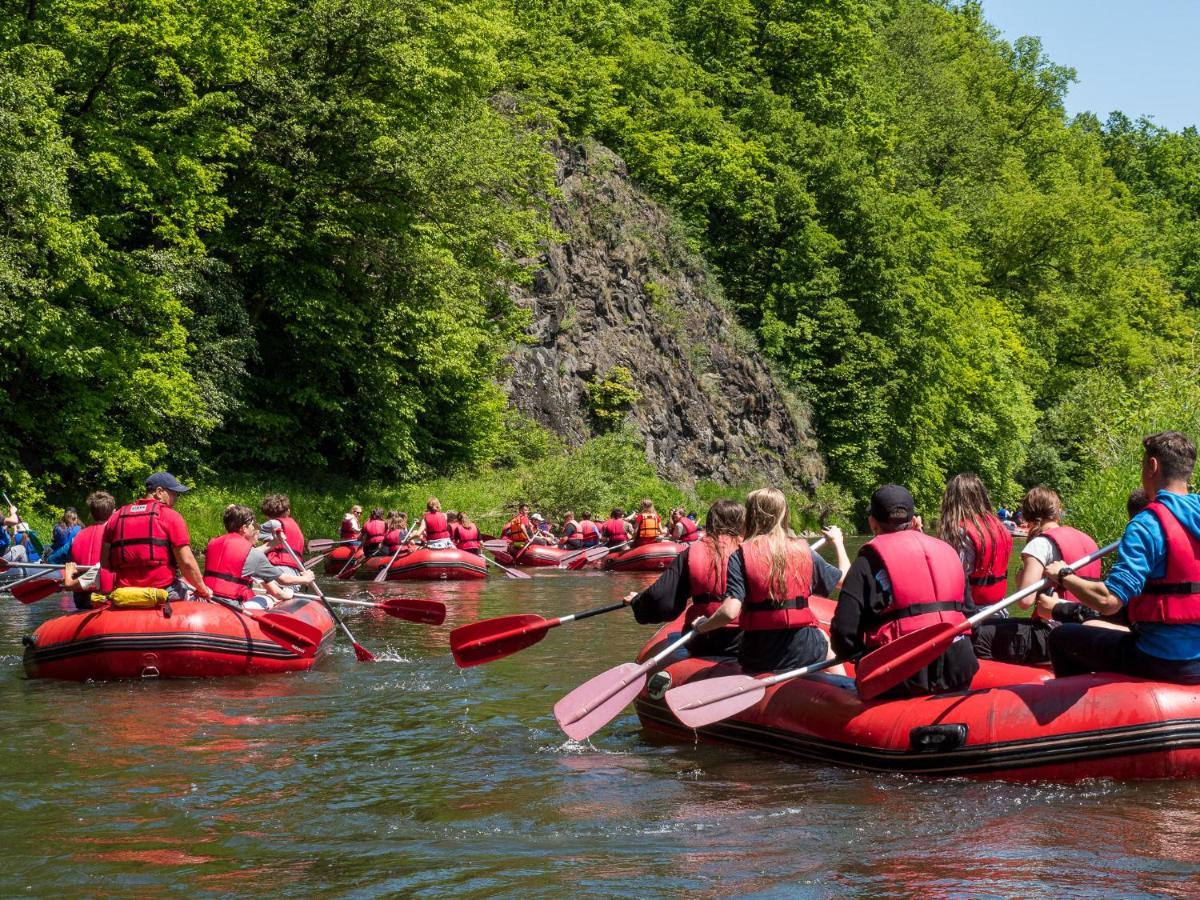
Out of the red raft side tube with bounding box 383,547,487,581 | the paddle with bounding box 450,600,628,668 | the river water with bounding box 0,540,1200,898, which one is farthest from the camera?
the red raft side tube with bounding box 383,547,487,581

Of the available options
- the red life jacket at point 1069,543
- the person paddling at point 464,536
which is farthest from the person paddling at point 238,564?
the person paddling at point 464,536

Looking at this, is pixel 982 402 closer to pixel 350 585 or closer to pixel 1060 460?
pixel 1060 460

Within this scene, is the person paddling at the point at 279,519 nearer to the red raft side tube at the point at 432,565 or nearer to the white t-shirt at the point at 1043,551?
the white t-shirt at the point at 1043,551

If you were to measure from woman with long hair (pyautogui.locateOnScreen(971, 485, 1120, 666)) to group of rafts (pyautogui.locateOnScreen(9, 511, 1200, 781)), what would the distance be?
0.48 metres

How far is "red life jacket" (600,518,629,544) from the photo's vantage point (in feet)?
84.6

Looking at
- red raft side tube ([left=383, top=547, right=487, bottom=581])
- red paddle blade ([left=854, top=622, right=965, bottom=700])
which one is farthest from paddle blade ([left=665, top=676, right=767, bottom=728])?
red raft side tube ([left=383, top=547, right=487, bottom=581])

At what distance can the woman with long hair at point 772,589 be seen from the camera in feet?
26.3

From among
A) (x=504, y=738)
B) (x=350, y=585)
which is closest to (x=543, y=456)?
(x=350, y=585)

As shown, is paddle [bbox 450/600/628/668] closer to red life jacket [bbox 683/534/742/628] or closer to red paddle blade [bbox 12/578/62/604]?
red life jacket [bbox 683/534/742/628]

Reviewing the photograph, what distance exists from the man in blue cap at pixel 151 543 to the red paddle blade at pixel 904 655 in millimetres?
5493

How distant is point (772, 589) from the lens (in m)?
8.04

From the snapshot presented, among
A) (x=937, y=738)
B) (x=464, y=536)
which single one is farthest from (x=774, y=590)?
(x=464, y=536)

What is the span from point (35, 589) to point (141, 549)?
10.1 ft

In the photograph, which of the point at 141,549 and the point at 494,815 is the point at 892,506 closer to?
the point at 494,815
